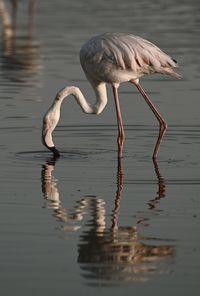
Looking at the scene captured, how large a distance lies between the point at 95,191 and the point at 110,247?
2.02 meters

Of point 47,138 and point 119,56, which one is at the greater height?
point 119,56

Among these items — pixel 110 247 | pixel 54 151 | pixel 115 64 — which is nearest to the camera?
pixel 110 247

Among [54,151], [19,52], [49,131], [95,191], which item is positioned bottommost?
[19,52]

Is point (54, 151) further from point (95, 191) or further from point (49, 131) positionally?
point (95, 191)

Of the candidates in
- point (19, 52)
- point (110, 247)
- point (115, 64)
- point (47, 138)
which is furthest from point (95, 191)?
point (19, 52)

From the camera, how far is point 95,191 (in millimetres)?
10344

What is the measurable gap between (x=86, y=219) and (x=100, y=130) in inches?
187

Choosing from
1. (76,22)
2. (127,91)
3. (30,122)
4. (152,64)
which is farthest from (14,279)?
(76,22)

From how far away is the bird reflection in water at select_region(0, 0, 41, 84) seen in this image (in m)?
19.1

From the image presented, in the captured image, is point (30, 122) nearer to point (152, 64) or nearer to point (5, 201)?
point (152, 64)

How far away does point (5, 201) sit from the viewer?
9852 millimetres

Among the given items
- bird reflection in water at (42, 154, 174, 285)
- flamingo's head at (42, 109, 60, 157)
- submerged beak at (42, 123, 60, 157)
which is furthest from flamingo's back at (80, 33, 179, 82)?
bird reflection in water at (42, 154, 174, 285)

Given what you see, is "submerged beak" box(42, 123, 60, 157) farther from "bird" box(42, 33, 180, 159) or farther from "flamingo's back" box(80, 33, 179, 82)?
"flamingo's back" box(80, 33, 179, 82)

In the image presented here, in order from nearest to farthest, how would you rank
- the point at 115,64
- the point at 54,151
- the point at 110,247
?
the point at 110,247
the point at 54,151
the point at 115,64
